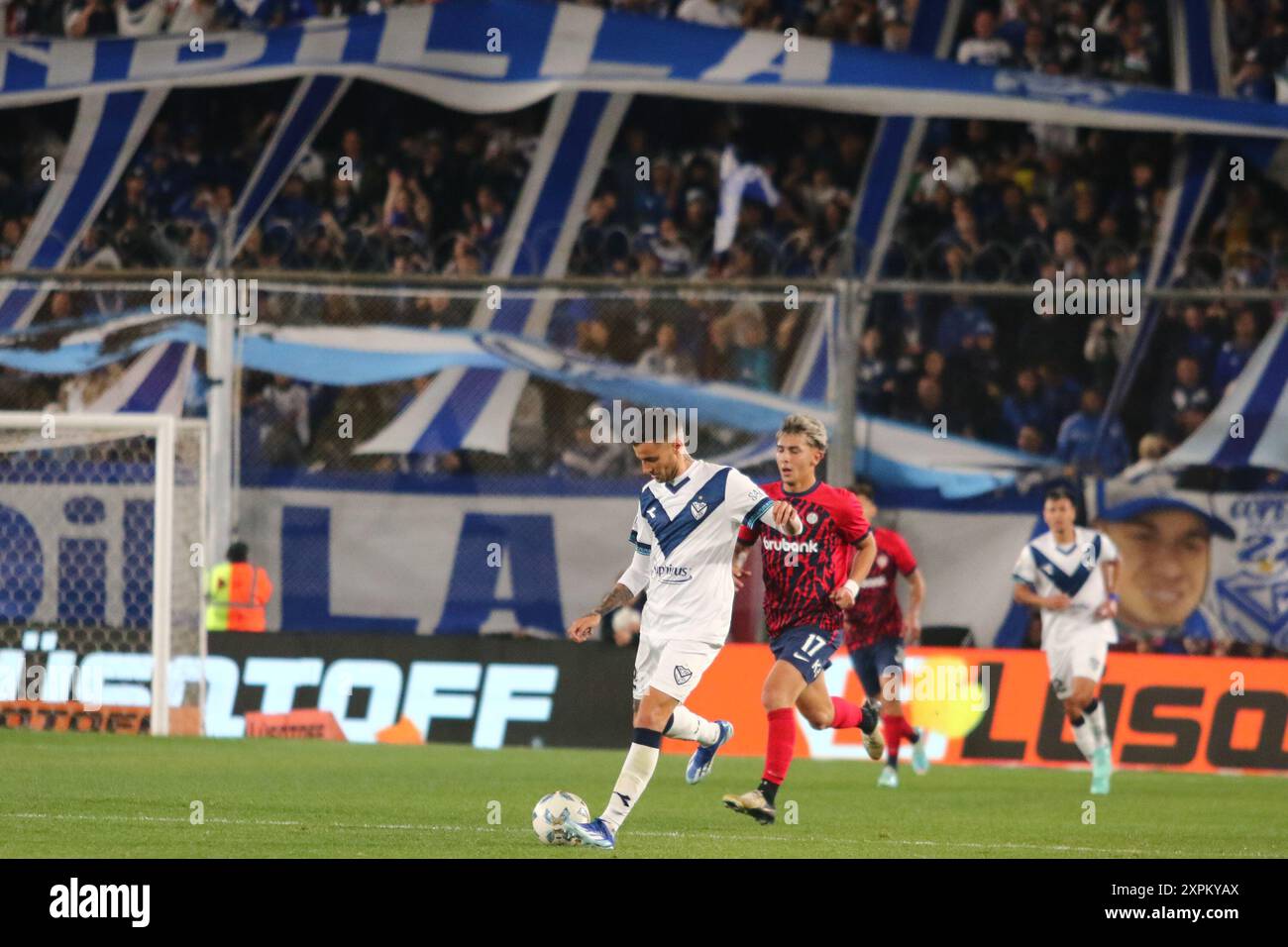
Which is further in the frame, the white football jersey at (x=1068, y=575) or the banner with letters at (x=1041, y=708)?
the banner with letters at (x=1041, y=708)

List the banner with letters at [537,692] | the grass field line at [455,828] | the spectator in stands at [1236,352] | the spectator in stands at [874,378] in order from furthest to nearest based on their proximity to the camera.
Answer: the spectator in stands at [874,378] → the spectator in stands at [1236,352] → the banner with letters at [537,692] → the grass field line at [455,828]

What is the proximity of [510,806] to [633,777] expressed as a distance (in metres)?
2.59

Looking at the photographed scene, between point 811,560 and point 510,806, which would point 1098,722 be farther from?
point 510,806

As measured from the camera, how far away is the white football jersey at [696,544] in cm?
1072

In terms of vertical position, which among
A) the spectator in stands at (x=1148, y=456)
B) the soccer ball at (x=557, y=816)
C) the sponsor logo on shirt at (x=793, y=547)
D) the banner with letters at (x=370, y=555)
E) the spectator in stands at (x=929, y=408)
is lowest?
the banner with letters at (x=370, y=555)

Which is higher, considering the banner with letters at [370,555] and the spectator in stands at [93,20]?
the spectator in stands at [93,20]

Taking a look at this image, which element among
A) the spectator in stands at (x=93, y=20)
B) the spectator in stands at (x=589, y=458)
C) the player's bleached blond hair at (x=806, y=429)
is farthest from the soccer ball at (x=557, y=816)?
the spectator in stands at (x=93, y=20)

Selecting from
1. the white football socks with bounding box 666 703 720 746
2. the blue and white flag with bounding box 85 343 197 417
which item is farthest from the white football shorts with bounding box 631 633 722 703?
the blue and white flag with bounding box 85 343 197 417

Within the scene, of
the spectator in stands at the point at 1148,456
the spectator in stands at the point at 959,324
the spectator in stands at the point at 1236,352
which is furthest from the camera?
the spectator in stands at the point at 959,324

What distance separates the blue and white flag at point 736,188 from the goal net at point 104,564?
6.20 metres

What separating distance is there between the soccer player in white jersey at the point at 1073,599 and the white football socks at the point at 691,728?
4.65 m

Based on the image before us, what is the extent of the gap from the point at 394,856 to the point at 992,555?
901 cm

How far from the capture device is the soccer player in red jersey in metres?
11.5

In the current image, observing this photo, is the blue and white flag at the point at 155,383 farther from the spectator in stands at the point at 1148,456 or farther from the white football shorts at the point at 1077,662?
the spectator in stands at the point at 1148,456
